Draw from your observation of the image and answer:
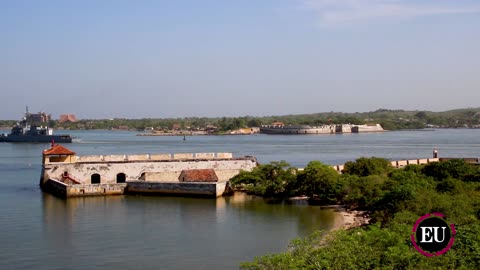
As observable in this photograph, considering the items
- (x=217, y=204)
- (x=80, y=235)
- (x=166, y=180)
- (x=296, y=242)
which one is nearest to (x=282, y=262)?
(x=296, y=242)

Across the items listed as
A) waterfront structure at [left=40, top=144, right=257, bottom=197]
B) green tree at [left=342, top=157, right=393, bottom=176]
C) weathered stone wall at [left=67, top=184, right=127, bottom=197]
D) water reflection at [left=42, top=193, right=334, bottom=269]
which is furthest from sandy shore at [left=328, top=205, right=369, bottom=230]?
weathered stone wall at [left=67, top=184, right=127, bottom=197]

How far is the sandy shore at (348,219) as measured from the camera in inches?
973

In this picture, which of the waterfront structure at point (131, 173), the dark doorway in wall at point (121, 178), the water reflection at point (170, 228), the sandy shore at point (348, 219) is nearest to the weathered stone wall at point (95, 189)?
the waterfront structure at point (131, 173)

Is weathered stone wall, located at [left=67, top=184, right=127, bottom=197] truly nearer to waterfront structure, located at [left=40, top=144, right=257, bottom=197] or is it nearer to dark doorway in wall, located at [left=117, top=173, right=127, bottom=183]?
waterfront structure, located at [left=40, top=144, right=257, bottom=197]

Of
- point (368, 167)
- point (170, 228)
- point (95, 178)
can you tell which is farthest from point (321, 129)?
point (170, 228)

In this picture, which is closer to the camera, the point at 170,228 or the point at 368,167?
the point at 170,228

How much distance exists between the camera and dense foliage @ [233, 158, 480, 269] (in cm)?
1368

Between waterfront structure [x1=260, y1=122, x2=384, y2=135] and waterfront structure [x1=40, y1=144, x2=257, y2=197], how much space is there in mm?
131652

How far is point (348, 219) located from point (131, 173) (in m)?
15.1

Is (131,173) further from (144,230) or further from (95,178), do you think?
(144,230)

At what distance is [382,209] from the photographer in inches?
920

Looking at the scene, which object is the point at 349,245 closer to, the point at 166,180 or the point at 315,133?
the point at 166,180

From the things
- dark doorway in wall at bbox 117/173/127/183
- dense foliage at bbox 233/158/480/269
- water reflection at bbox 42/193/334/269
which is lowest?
water reflection at bbox 42/193/334/269

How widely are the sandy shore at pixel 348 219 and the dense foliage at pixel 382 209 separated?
1.72 ft
